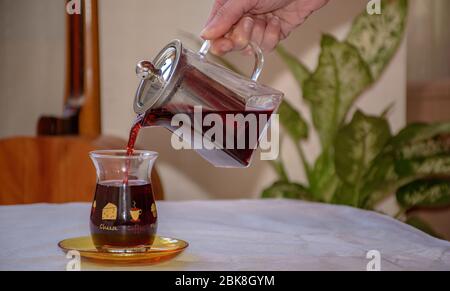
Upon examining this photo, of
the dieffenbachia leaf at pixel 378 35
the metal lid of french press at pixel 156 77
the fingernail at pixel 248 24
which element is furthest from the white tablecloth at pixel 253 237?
the dieffenbachia leaf at pixel 378 35

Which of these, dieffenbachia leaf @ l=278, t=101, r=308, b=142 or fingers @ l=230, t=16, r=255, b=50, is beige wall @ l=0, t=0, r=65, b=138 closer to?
dieffenbachia leaf @ l=278, t=101, r=308, b=142

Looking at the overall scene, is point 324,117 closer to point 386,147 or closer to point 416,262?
point 386,147

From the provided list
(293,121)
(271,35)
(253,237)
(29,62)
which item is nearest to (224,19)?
(271,35)

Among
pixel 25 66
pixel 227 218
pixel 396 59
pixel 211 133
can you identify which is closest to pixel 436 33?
pixel 396 59

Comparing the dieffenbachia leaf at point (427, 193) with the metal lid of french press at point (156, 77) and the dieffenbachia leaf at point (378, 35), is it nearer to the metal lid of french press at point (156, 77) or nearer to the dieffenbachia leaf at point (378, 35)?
the dieffenbachia leaf at point (378, 35)

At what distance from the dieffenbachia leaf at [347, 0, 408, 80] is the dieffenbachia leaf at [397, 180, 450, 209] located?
1.20ft

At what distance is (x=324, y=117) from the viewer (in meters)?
2.00

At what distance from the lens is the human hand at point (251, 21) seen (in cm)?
90

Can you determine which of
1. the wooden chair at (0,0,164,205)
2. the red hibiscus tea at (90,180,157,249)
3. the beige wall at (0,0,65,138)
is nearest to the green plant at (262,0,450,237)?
the wooden chair at (0,0,164,205)

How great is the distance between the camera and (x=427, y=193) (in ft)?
6.12

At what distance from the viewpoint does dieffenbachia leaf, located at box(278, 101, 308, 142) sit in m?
1.98

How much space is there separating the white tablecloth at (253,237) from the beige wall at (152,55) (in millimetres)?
1021

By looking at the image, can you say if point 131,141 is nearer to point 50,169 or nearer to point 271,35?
point 271,35

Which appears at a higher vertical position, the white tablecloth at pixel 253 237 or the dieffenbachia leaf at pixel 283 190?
the white tablecloth at pixel 253 237
